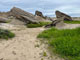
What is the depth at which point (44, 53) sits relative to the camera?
5312 mm

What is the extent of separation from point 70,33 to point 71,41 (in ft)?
5.49

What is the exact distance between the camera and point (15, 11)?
1748cm

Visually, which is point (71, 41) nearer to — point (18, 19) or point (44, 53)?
point (44, 53)

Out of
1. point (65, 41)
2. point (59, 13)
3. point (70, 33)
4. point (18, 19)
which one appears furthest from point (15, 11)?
point (65, 41)

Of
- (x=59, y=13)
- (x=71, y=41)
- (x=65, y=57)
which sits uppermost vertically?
(x=59, y=13)

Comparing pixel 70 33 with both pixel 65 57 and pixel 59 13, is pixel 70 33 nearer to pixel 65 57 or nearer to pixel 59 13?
pixel 65 57

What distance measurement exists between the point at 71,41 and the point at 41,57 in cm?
160

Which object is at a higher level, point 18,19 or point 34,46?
point 18,19

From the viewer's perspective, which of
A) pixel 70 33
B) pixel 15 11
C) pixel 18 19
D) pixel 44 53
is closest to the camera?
pixel 44 53

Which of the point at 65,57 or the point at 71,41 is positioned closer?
the point at 65,57

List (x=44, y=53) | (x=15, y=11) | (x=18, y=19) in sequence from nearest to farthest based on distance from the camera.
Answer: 1. (x=44, y=53)
2. (x=18, y=19)
3. (x=15, y=11)

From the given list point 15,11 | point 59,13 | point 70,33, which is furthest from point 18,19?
point 70,33

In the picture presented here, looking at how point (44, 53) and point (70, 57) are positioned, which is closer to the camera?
point (70, 57)

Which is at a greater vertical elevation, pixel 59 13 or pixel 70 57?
pixel 59 13
